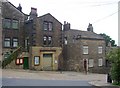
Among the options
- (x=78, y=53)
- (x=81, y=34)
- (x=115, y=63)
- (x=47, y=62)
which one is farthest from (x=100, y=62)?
(x=115, y=63)

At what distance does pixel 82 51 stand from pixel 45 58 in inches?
283

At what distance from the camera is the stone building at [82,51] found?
49.0 meters

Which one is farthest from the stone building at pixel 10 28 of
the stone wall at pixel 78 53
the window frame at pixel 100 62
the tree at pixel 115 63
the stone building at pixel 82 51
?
the tree at pixel 115 63

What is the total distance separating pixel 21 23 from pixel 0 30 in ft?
14.1

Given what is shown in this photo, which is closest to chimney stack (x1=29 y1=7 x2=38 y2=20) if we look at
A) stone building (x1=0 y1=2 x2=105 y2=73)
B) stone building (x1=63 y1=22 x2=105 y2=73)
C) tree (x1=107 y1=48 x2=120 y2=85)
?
stone building (x1=0 y1=2 x2=105 y2=73)

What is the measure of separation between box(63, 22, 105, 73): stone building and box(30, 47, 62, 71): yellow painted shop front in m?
2.35

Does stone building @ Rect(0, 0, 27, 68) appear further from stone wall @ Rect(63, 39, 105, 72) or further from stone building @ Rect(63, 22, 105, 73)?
stone building @ Rect(63, 22, 105, 73)

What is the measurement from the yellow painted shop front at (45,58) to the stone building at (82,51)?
7.71ft

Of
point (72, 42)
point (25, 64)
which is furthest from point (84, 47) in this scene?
point (25, 64)

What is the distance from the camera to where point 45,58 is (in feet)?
154

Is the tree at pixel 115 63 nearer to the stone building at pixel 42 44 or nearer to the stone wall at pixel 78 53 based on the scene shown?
the stone building at pixel 42 44

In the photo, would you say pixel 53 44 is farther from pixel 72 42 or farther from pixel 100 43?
pixel 100 43

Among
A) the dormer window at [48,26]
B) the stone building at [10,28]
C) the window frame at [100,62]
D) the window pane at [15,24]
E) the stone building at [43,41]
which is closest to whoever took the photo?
the stone building at [10,28]

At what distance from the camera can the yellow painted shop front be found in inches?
1789
